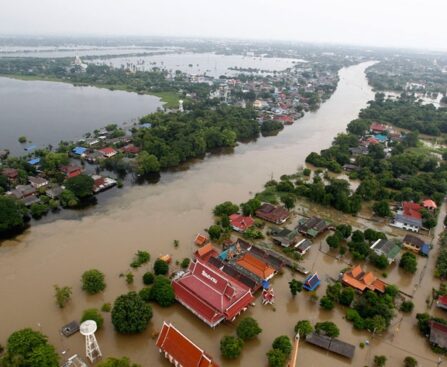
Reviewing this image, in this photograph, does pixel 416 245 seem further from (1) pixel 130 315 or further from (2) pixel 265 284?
(1) pixel 130 315

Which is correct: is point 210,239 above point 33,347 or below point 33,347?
below

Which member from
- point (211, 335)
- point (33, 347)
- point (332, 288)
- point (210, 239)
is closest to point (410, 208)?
point (332, 288)

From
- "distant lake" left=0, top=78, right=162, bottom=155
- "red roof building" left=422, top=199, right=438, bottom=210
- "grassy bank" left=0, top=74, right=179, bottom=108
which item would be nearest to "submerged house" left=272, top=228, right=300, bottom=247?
"red roof building" left=422, top=199, right=438, bottom=210

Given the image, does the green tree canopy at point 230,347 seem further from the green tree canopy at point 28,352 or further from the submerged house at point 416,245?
the submerged house at point 416,245

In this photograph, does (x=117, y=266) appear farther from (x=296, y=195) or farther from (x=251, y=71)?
(x=251, y=71)

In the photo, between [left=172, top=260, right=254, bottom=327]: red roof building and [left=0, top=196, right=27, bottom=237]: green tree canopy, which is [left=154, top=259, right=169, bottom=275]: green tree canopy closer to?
[left=172, top=260, right=254, bottom=327]: red roof building
